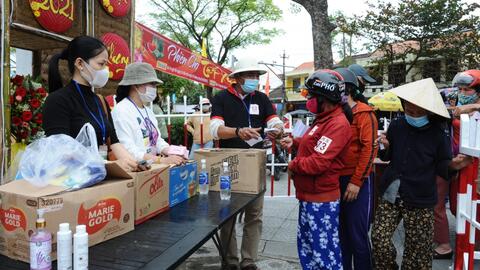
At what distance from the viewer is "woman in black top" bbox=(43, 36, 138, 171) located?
202cm

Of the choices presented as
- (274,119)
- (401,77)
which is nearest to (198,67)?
(274,119)

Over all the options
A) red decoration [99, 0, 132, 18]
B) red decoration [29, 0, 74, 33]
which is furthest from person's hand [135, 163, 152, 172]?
red decoration [99, 0, 132, 18]

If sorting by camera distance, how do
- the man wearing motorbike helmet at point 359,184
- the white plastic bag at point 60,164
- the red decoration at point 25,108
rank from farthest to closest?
the red decoration at point 25,108
the man wearing motorbike helmet at point 359,184
the white plastic bag at point 60,164

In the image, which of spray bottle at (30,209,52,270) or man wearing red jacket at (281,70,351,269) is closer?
spray bottle at (30,209,52,270)

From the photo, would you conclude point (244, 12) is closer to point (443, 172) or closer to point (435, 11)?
point (435, 11)

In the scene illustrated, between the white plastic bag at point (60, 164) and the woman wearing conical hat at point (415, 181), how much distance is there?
1.99 meters

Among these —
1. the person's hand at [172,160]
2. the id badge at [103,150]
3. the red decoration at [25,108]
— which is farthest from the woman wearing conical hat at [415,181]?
the red decoration at [25,108]

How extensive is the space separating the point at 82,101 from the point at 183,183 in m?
0.86

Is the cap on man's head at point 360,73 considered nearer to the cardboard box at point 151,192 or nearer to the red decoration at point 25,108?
the cardboard box at point 151,192

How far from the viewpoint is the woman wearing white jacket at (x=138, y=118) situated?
2.56 m

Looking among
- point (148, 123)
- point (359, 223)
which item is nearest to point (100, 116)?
point (148, 123)

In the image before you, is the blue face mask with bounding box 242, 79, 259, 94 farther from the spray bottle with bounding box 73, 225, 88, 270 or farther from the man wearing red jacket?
the spray bottle with bounding box 73, 225, 88, 270

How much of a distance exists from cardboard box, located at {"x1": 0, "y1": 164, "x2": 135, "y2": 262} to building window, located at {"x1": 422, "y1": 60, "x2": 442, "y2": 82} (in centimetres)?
1827

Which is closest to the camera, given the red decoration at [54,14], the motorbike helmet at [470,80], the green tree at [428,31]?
the motorbike helmet at [470,80]
